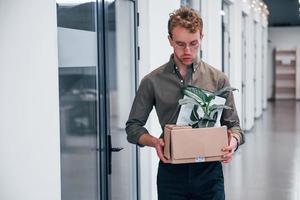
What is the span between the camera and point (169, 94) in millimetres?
2441

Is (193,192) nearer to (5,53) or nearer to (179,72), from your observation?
(179,72)

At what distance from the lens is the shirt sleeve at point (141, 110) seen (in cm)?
249

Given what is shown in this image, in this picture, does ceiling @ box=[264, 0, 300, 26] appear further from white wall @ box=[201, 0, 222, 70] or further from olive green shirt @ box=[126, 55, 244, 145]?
olive green shirt @ box=[126, 55, 244, 145]

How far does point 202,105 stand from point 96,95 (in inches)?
55.0

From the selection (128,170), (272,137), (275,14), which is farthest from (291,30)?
(128,170)

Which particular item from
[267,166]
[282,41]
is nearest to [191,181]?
[267,166]

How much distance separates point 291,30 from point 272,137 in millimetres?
12129

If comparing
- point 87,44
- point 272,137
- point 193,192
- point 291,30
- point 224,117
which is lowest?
point 272,137

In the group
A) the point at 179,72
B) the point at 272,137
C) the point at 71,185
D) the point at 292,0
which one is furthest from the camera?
the point at 292,0

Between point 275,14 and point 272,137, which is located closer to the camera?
point 272,137

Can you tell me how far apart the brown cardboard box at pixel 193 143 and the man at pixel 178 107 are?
2.1 inches

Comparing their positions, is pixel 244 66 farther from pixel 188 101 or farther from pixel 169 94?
pixel 188 101

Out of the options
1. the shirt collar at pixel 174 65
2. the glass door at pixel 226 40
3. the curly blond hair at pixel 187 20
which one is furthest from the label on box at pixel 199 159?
the glass door at pixel 226 40

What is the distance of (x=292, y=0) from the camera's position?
822 inches
